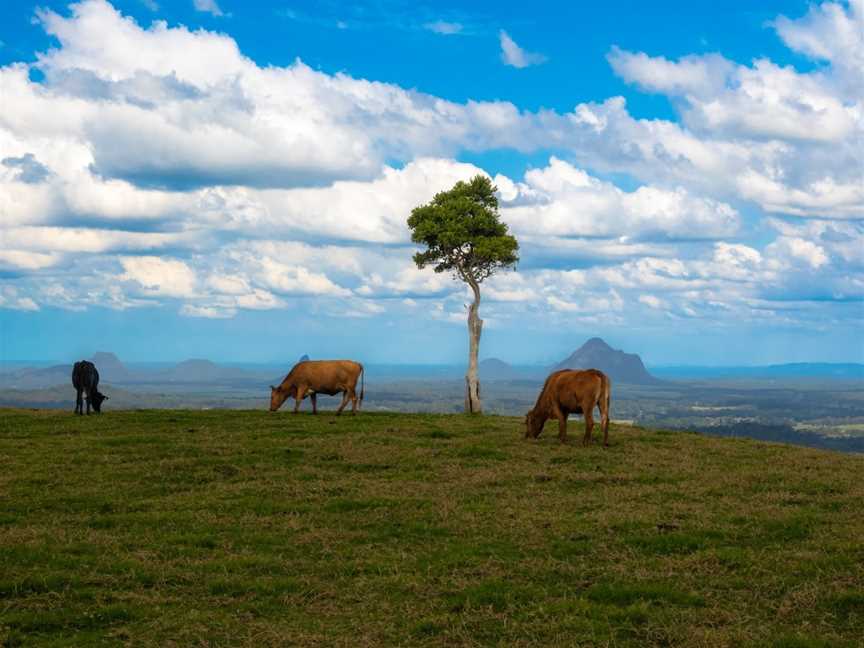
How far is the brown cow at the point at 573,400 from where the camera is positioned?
2736cm

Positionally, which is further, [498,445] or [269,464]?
[498,445]

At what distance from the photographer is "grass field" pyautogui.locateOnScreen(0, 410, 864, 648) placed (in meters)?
11.4

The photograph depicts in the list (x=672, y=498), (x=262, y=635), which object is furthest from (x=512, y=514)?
(x=262, y=635)

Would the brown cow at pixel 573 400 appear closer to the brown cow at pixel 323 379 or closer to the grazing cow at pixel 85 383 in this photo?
the brown cow at pixel 323 379

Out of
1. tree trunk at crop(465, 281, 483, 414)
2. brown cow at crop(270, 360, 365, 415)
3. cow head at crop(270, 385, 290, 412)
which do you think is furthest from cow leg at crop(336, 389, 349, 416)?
tree trunk at crop(465, 281, 483, 414)

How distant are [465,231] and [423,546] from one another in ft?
109

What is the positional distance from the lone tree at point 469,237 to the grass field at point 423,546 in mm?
21473

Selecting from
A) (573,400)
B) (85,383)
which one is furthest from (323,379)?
(573,400)

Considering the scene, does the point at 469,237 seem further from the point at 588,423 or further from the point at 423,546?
the point at 423,546

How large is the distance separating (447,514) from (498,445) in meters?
10.7

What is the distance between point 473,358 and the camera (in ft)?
154

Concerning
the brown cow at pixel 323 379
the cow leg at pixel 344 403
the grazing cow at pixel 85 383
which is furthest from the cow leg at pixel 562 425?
the grazing cow at pixel 85 383

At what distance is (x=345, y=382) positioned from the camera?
37.2 m

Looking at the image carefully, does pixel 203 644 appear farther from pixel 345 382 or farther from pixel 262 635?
pixel 345 382
